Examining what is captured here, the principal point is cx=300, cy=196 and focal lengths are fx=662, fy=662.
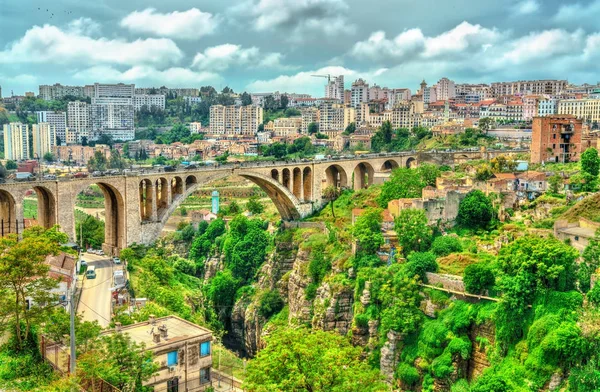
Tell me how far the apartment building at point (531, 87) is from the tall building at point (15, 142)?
258 ft

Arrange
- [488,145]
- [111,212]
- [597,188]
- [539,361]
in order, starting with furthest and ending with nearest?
[488,145] → [111,212] → [597,188] → [539,361]

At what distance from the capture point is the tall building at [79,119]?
115 metres

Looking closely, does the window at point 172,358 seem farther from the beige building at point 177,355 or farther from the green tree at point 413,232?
Answer: the green tree at point 413,232

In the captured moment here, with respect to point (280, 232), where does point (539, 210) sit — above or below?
above

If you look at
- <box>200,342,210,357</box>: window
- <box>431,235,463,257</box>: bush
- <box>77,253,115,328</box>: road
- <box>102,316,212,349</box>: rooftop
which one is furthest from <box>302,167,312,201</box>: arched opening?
<box>200,342,210,357</box>: window

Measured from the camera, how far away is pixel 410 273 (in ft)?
87.4

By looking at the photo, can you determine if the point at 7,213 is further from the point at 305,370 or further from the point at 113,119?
the point at 113,119

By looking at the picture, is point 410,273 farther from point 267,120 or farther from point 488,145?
point 267,120

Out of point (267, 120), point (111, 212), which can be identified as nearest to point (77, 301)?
point (111, 212)

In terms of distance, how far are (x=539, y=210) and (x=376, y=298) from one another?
32.9 ft

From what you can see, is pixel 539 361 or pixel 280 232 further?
pixel 280 232

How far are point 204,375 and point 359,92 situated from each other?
11350 cm

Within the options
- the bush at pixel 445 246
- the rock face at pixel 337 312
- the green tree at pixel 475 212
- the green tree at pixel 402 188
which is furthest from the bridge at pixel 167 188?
the bush at pixel 445 246

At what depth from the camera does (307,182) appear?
1860 inches
